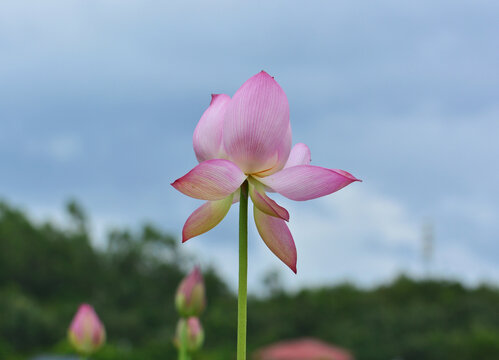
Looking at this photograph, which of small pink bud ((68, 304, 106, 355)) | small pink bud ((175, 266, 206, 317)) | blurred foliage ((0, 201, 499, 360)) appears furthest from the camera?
blurred foliage ((0, 201, 499, 360))

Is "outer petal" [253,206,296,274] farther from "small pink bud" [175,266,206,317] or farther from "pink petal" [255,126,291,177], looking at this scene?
"small pink bud" [175,266,206,317]

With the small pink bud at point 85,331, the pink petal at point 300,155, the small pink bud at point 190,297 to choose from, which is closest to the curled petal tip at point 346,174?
the pink petal at point 300,155

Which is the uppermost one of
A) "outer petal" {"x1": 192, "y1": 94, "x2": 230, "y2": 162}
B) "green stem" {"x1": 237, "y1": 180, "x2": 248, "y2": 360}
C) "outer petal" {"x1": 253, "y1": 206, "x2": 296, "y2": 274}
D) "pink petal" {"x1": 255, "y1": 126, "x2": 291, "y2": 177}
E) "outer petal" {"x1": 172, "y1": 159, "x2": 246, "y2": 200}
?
"outer petal" {"x1": 192, "y1": 94, "x2": 230, "y2": 162}

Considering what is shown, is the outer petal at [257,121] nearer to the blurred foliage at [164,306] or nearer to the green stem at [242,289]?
the green stem at [242,289]

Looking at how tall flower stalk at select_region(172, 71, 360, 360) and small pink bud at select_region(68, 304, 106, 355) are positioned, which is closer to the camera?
tall flower stalk at select_region(172, 71, 360, 360)

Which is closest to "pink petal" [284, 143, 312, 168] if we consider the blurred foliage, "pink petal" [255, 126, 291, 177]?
"pink petal" [255, 126, 291, 177]

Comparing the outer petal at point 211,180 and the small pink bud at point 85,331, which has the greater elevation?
the outer petal at point 211,180
